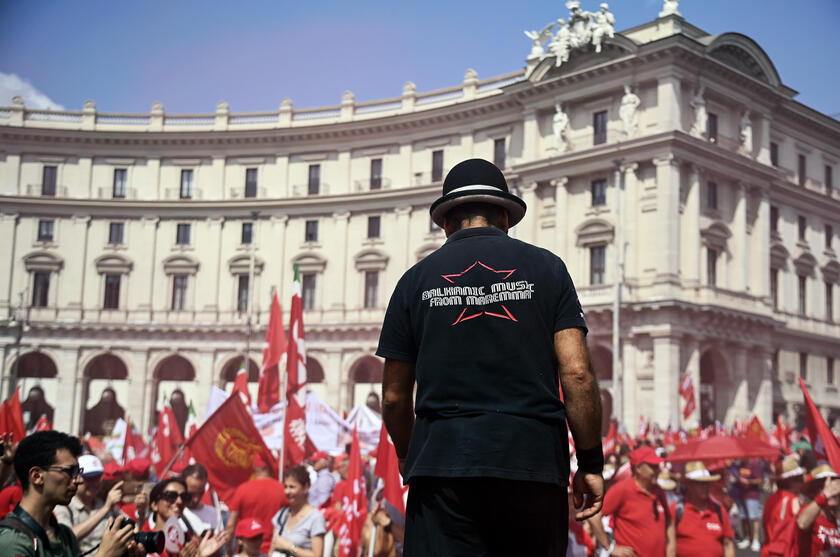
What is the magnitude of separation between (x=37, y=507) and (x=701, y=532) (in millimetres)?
5431

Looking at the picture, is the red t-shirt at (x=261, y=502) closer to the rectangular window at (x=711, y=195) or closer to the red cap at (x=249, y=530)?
the red cap at (x=249, y=530)

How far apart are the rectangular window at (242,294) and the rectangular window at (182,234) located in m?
4.03

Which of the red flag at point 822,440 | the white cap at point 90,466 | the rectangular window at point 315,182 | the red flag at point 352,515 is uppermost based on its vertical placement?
the rectangular window at point 315,182

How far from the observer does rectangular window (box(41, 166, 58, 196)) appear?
5175cm

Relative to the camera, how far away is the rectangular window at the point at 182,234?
5128cm

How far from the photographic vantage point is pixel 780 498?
794cm

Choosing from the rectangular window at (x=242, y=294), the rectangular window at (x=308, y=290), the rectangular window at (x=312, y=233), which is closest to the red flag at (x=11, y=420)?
the rectangular window at (x=308, y=290)

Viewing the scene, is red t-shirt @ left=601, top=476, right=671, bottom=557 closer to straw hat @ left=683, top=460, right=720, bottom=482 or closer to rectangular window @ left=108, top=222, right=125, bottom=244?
straw hat @ left=683, top=460, right=720, bottom=482

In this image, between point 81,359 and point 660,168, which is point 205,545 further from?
point 81,359

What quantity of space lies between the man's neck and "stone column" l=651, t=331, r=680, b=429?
1270 inches

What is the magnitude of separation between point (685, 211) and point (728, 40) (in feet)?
25.1

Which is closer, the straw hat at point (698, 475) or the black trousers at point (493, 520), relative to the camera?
the black trousers at point (493, 520)

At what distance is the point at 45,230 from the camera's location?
5172 cm

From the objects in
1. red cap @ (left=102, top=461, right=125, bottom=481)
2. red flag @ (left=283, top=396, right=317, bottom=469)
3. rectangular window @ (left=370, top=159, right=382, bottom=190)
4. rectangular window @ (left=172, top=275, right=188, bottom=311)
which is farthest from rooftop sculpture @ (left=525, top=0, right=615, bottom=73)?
red cap @ (left=102, top=461, right=125, bottom=481)
